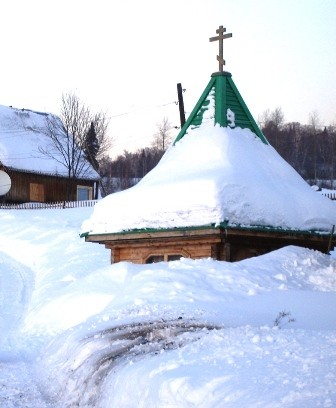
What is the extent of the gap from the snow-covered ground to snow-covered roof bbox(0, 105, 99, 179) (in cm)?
2966

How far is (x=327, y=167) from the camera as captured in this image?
72.5 meters

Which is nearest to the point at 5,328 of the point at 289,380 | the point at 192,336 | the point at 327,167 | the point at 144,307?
the point at 144,307

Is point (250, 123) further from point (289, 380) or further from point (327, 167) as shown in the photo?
point (327, 167)

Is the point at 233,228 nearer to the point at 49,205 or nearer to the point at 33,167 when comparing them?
the point at 49,205

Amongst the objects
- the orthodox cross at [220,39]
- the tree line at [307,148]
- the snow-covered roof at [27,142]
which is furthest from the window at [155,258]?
the tree line at [307,148]


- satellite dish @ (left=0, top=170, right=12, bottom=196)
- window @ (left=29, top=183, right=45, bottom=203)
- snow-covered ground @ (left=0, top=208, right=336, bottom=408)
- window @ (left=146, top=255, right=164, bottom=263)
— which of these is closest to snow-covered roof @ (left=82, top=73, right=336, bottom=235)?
snow-covered ground @ (left=0, top=208, right=336, bottom=408)

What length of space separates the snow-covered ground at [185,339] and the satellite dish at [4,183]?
96.1 feet

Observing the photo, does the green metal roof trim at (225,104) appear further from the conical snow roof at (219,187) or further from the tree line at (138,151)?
the tree line at (138,151)

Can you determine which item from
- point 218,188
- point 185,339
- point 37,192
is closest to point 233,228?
point 218,188

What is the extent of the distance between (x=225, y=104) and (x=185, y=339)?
29.5ft

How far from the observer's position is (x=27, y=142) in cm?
4528

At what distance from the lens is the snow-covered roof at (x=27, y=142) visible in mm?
43188

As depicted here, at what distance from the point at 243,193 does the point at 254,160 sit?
1.89 metres

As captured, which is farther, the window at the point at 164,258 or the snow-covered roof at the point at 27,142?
the snow-covered roof at the point at 27,142
